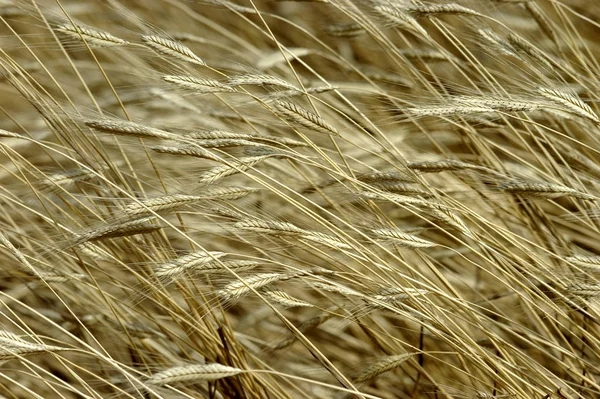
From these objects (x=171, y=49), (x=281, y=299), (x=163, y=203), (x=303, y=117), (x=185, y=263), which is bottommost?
(x=281, y=299)

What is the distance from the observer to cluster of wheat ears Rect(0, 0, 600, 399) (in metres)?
1.31

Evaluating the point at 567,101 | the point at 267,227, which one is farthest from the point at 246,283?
the point at 567,101

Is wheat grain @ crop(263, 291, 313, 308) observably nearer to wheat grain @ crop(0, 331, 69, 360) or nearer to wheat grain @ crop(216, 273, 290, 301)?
wheat grain @ crop(216, 273, 290, 301)

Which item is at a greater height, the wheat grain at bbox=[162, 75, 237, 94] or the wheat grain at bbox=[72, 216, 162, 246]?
the wheat grain at bbox=[162, 75, 237, 94]

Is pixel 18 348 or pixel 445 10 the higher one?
pixel 445 10

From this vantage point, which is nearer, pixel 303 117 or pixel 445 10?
pixel 303 117

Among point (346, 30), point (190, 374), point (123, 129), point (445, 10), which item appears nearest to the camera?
point (190, 374)

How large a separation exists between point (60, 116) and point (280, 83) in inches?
21.2

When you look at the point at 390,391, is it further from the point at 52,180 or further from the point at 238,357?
the point at 52,180

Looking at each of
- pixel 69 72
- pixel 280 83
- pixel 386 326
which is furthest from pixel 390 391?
pixel 69 72

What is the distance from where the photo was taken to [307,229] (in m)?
1.57

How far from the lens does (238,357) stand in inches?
58.9

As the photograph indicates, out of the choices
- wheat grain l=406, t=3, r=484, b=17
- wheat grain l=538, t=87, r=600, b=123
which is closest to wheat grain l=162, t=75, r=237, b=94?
wheat grain l=406, t=3, r=484, b=17

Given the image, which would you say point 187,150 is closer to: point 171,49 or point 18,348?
point 171,49
